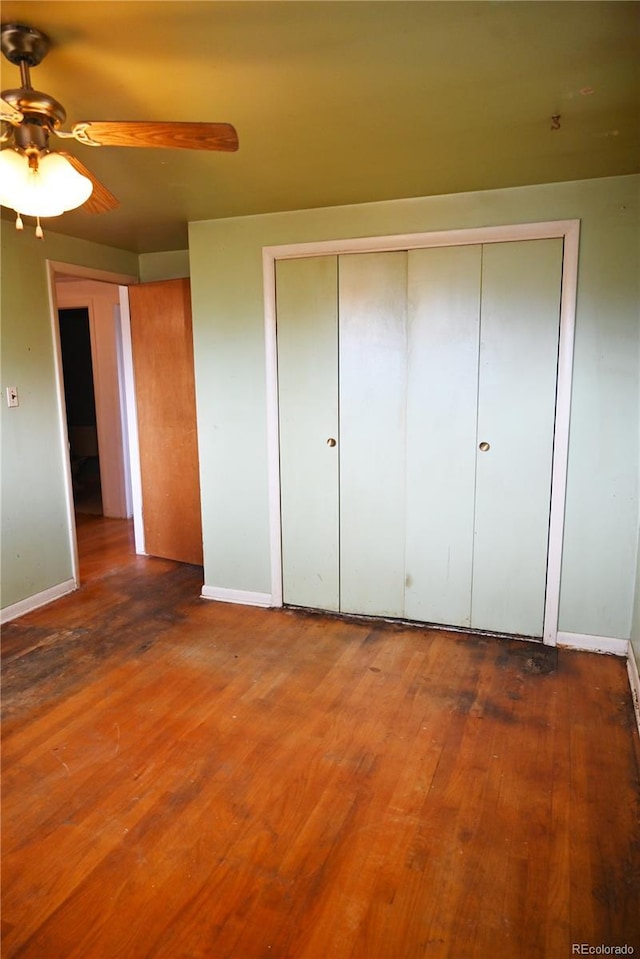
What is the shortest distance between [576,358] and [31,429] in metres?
3.08

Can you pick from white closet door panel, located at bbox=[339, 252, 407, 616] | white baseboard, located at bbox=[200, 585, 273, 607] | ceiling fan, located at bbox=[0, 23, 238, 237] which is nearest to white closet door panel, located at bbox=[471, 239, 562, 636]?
white closet door panel, located at bbox=[339, 252, 407, 616]

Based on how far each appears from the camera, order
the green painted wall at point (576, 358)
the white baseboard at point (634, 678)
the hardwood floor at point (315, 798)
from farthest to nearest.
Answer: the green painted wall at point (576, 358), the white baseboard at point (634, 678), the hardwood floor at point (315, 798)

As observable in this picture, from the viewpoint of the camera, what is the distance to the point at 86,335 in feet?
23.0

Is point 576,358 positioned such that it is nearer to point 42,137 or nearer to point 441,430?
point 441,430

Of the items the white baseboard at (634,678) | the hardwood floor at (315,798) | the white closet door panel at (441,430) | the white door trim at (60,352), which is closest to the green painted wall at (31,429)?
the white door trim at (60,352)

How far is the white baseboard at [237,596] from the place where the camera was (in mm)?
3639

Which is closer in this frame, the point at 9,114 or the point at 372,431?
the point at 9,114

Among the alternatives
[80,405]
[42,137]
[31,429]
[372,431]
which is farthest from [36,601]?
[80,405]

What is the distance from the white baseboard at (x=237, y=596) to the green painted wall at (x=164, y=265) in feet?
7.29

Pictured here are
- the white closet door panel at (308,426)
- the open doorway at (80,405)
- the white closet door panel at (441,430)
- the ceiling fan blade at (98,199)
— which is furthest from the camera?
the open doorway at (80,405)

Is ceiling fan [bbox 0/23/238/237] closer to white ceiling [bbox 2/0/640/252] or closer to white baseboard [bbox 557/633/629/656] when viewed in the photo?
white ceiling [bbox 2/0/640/252]

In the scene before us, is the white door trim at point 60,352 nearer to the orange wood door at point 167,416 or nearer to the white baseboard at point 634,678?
the orange wood door at point 167,416

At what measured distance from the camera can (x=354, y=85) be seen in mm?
1747

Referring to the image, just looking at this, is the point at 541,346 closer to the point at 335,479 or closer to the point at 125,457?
the point at 335,479
